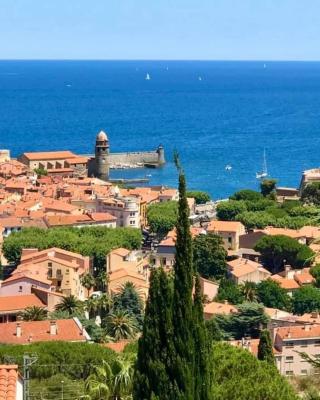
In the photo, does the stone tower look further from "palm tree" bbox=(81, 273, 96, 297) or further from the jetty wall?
"palm tree" bbox=(81, 273, 96, 297)

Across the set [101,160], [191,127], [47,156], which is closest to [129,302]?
[101,160]

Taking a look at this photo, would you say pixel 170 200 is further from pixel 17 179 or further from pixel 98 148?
pixel 98 148

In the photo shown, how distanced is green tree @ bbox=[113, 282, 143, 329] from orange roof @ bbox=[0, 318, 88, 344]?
443cm

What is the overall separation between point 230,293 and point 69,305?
6.21 metres

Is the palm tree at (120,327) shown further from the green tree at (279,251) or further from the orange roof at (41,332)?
the green tree at (279,251)

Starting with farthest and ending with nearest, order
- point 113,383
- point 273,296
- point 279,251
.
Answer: point 279,251 → point 273,296 → point 113,383

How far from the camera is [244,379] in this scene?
1830cm

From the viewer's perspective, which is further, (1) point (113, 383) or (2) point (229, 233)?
(2) point (229, 233)

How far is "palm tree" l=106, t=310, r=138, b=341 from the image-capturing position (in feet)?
92.3

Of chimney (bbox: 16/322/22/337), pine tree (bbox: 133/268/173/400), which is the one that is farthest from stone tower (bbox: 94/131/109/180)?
pine tree (bbox: 133/268/173/400)

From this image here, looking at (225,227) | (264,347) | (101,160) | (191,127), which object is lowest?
(264,347)

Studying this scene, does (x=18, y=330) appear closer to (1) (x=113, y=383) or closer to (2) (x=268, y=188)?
(1) (x=113, y=383)

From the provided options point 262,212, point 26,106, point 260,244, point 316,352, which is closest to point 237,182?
point 262,212

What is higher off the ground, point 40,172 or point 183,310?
point 40,172
